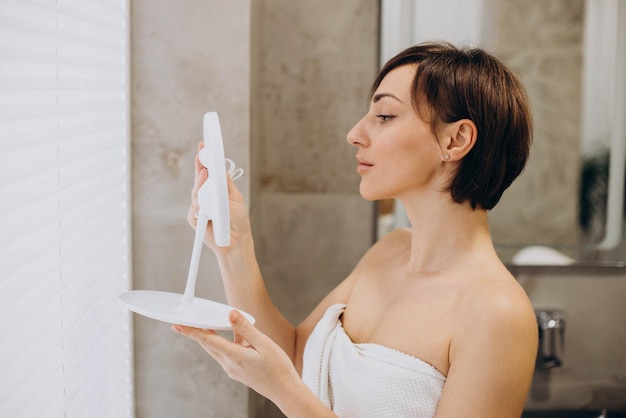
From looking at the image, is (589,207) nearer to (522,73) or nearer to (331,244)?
(522,73)

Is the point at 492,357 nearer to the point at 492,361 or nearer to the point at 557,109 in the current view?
the point at 492,361

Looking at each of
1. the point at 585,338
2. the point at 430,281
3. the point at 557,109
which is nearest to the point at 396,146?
the point at 430,281

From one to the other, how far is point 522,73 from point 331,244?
1.99ft

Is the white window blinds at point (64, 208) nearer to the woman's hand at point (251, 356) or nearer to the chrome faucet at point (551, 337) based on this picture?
the woman's hand at point (251, 356)

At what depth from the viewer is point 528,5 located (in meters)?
1.58

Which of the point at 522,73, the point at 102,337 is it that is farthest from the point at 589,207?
the point at 102,337

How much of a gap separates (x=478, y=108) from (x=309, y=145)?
640 mm

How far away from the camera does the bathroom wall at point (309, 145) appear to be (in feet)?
5.19

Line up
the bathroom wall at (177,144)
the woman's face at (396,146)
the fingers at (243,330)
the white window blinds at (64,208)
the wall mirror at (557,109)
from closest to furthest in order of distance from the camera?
the white window blinds at (64,208) < the fingers at (243,330) < the woman's face at (396,146) < the bathroom wall at (177,144) < the wall mirror at (557,109)

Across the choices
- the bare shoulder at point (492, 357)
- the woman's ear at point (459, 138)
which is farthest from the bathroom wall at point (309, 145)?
the bare shoulder at point (492, 357)

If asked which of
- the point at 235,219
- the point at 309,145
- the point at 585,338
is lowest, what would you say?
the point at 585,338

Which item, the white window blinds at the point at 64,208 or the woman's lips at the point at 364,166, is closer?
the white window blinds at the point at 64,208

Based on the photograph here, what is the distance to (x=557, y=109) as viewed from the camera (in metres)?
1.61

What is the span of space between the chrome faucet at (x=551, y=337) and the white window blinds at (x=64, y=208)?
966mm
